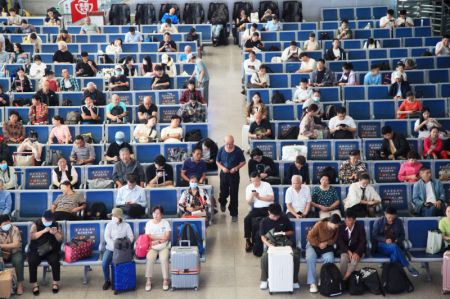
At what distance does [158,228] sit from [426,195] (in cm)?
415

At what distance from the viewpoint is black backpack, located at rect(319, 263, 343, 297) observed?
12570 mm

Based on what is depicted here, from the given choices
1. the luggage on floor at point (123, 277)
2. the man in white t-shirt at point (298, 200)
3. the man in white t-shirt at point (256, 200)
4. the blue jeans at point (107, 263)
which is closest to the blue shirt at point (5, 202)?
the blue jeans at point (107, 263)

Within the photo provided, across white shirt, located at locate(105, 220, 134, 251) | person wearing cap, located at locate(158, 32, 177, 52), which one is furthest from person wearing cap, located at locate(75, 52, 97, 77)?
white shirt, located at locate(105, 220, 134, 251)

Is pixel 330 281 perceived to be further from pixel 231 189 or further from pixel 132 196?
pixel 132 196

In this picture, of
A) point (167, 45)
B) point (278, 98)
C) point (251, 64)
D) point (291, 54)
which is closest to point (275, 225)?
point (278, 98)

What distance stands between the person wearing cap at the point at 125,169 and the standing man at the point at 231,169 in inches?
50.4

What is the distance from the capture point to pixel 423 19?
26203 millimetres

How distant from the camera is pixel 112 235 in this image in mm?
13039

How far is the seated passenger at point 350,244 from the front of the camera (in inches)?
504

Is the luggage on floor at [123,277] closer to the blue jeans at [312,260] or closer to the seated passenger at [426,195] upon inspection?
A: the blue jeans at [312,260]

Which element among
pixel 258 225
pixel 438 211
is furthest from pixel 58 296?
pixel 438 211

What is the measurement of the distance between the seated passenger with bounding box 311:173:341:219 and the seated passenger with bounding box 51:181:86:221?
3.50 metres

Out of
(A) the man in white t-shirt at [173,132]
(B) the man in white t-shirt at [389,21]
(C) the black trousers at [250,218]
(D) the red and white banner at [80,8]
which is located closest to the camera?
(C) the black trousers at [250,218]

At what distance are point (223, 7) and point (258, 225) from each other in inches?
617
